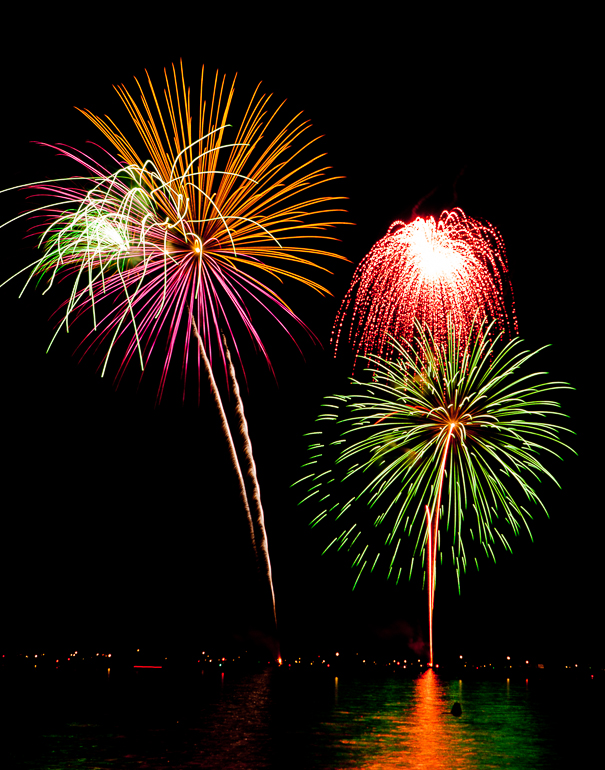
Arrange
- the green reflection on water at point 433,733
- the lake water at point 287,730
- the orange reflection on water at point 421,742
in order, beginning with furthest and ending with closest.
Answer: the green reflection on water at point 433,733 → the lake water at point 287,730 → the orange reflection on water at point 421,742

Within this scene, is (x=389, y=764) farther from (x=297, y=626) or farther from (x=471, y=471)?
(x=297, y=626)

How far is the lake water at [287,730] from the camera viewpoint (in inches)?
1044

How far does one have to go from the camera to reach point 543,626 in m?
100

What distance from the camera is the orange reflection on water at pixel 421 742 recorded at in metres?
26.1

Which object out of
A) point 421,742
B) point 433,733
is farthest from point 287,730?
point 421,742

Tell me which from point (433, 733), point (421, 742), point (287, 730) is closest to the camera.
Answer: point (421, 742)

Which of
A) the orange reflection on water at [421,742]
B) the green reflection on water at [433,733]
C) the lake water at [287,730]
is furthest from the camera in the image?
the green reflection on water at [433,733]

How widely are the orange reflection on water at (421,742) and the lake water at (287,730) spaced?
2.2 inches

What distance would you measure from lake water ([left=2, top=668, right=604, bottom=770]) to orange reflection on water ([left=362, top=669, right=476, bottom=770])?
0.06 m

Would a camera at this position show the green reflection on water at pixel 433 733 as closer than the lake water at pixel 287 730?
No

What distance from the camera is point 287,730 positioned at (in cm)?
3650

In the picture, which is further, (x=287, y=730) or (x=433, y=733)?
(x=287, y=730)

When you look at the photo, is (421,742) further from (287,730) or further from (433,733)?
(287,730)

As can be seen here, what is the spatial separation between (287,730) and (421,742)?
661 cm
